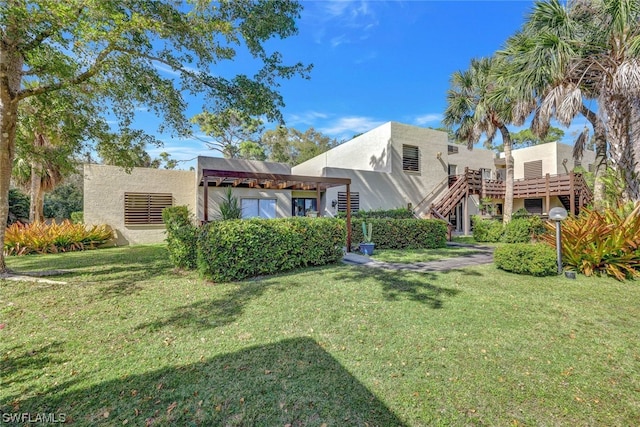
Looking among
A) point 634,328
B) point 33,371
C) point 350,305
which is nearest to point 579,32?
point 634,328

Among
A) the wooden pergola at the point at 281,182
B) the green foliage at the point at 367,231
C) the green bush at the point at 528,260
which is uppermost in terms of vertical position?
the wooden pergola at the point at 281,182

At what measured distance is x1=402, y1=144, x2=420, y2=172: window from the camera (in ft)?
51.1

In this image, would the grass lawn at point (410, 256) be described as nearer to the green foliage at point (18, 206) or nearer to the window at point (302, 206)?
the window at point (302, 206)

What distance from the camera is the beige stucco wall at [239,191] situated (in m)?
12.2

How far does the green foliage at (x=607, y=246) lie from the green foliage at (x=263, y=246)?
5.57m

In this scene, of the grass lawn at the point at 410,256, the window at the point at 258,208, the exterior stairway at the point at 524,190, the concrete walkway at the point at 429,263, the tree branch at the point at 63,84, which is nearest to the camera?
the tree branch at the point at 63,84

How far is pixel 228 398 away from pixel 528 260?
6.77m

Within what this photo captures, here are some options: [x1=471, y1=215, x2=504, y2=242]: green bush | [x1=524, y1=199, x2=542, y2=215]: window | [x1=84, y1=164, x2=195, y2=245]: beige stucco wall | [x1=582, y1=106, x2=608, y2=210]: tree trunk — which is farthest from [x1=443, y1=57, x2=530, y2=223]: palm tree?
[x1=84, y1=164, x2=195, y2=245]: beige stucco wall

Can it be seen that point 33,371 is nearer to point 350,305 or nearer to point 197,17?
point 350,305

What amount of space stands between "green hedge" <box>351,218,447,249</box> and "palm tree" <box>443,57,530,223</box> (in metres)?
4.93

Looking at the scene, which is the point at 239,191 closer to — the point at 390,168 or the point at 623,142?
the point at 390,168

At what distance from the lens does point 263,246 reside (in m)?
6.14

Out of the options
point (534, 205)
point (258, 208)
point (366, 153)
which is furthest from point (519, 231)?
point (258, 208)

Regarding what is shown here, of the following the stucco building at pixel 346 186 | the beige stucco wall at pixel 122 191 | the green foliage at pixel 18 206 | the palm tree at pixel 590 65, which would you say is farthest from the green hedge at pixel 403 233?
the green foliage at pixel 18 206
